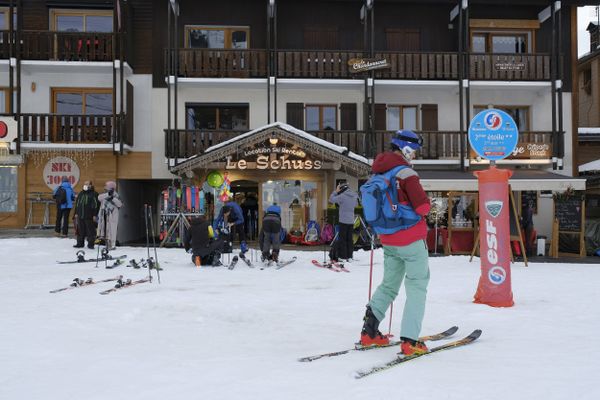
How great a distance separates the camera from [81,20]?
17656 mm

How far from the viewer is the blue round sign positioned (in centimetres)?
770

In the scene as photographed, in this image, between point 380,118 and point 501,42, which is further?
point 501,42

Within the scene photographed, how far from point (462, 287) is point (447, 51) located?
12.7m

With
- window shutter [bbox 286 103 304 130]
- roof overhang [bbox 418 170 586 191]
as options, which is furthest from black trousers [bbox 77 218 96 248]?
roof overhang [bbox 418 170 586 191]

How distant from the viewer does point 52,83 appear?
56.7ft

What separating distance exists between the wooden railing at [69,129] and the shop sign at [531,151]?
1271 centimetres

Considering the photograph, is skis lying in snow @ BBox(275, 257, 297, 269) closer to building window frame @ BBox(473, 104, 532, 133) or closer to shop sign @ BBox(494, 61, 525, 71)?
building window frame @ BBox(473, 104, 532, 133)

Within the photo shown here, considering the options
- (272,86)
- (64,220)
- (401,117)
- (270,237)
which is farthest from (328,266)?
(401,117)

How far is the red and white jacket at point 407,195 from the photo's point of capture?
388cm

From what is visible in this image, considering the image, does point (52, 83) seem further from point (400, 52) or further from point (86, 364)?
point (86, 364)

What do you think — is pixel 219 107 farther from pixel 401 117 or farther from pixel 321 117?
pixel 401 117

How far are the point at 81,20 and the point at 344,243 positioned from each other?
1265 centimetres

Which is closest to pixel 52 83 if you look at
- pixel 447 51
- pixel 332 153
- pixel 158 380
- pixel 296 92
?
pixel 296 92

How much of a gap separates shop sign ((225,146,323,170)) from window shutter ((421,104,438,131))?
509 centimetres
